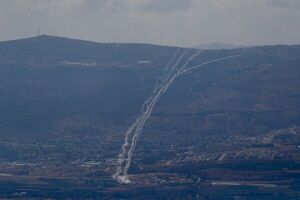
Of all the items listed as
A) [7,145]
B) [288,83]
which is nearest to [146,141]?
[7,145]

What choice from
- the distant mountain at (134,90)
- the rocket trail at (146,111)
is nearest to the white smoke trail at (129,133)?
the rocket trail at (146,111)

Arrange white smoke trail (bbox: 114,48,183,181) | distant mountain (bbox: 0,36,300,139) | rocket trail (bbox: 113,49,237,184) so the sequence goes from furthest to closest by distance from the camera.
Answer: distant mountain (bbox: 0,36,300,139) < rocket trail (bbox: 113,49,237,184) < white smoke trail (bbox: 114,48,183,181)

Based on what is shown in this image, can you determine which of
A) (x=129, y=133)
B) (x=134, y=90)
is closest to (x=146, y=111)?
(x=129, y=133)

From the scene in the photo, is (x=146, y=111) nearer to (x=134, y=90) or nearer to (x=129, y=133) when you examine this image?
(x=129, y=133)

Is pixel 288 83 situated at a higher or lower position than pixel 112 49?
lower

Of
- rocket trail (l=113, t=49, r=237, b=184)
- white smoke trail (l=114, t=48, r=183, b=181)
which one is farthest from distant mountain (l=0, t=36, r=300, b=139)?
rocket trail (l=113, t=49, r=237, b=184)

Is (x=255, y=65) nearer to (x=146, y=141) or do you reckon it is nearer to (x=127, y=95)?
(x=127, y=95)

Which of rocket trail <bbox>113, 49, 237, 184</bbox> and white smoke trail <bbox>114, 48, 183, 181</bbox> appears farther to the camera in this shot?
rocket trail <bbox>113, 49, 237, 184</bbox>

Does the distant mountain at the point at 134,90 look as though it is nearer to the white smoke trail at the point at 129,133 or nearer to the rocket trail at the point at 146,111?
the white smoke trail at the point at 129,133

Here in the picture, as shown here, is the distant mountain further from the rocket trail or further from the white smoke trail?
the rocket trail
